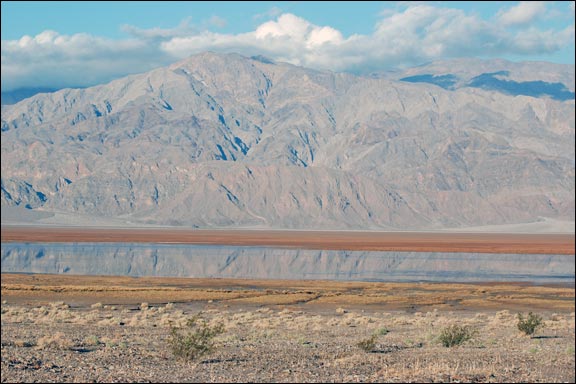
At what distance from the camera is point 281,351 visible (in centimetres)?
2178

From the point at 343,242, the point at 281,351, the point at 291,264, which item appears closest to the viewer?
the point at 281,351

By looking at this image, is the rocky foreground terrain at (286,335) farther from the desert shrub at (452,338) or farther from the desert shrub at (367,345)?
the desert shrub at (452,338)

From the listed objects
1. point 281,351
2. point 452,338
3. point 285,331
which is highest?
point 281,351

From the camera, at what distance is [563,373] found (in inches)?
765

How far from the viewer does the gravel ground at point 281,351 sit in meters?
17.7

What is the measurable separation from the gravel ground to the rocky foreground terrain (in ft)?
Result: 0.14

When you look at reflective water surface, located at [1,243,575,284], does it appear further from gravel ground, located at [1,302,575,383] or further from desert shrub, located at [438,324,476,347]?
desert shrub, located at [438,324,476,347]

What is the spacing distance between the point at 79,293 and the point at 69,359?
28849mm

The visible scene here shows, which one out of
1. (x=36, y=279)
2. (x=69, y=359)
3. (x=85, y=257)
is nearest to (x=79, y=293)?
(x=36, y=279)

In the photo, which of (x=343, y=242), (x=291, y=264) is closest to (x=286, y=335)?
(x=291, y=264)

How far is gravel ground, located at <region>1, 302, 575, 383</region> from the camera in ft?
58.2

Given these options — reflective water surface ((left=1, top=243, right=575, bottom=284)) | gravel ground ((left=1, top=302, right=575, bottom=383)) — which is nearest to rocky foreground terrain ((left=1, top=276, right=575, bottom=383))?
gravel ground ((left=1, top=302, right=575, bottom=383))

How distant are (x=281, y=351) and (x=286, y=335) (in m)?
5.01

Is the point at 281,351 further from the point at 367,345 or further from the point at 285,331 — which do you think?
the point at 285,331
